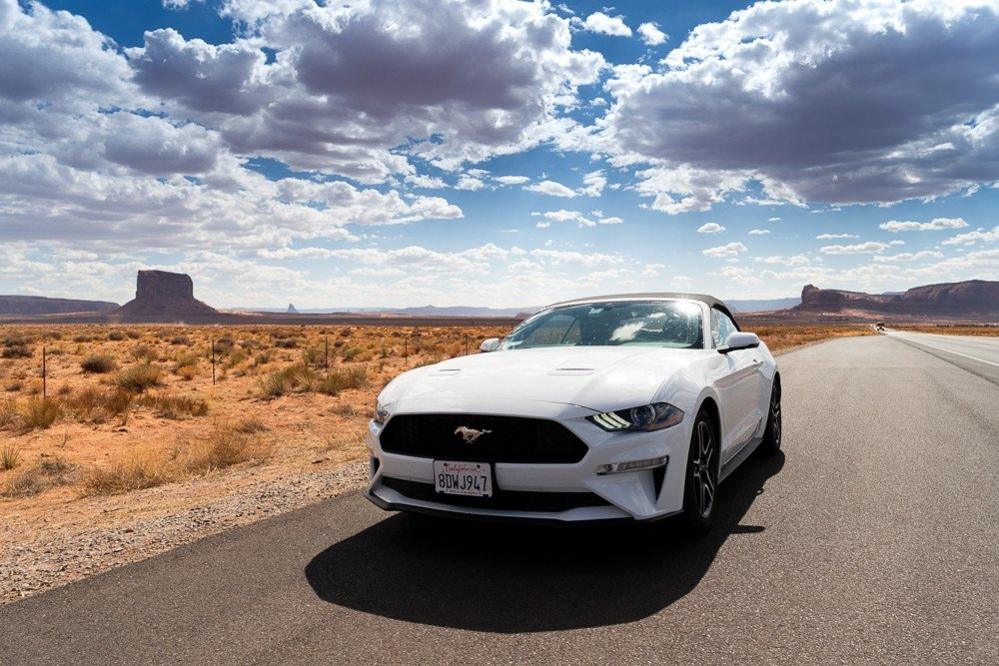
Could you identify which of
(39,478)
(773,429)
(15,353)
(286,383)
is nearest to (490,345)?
(773,429)

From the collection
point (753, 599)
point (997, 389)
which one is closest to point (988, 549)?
point (753, 599)

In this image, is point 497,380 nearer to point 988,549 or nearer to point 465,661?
point 465,661

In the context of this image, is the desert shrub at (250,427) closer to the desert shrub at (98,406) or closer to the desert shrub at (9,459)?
the desert shrub at (98,406)

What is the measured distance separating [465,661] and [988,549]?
10.9 ft

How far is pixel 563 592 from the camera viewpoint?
3594mm

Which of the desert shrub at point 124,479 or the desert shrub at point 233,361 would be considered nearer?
the desert shrub at point 124,479

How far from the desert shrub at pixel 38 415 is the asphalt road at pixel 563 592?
8.37 meters

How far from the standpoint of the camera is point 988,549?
4.20 meters

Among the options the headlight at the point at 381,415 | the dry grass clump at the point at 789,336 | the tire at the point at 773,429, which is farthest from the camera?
the dry grass clump at the point at 789,336

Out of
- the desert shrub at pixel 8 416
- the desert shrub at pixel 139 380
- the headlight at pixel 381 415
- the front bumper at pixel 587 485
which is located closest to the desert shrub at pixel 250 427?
the desert shrub at pixel 8 416

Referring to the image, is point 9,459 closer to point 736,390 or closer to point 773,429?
point 736,390

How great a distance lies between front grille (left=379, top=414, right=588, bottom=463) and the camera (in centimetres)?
379

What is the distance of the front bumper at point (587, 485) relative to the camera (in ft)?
12.1

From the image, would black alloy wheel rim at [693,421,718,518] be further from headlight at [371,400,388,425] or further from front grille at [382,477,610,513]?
headlight at [371,400,388,425]
